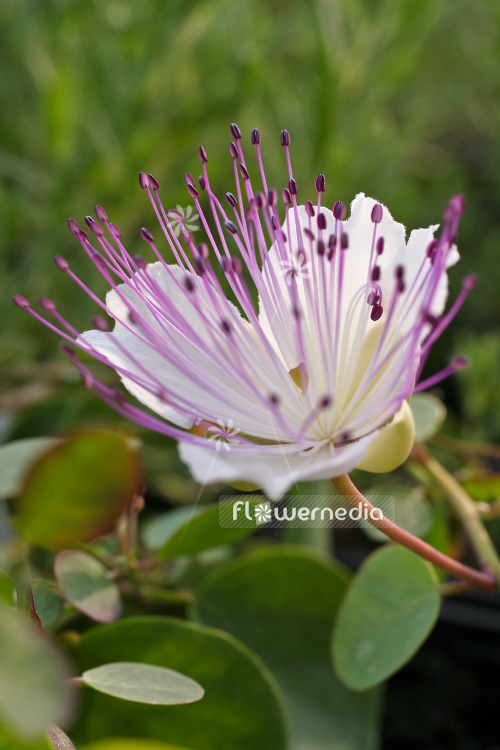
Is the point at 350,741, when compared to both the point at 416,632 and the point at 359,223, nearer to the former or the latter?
the point at 416,632

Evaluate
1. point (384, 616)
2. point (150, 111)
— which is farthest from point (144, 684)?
point (150, 111)

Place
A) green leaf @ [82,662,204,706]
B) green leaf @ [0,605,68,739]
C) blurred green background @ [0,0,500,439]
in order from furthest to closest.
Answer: blurred green background @ [0,0,500,439]
green leaf @ [82,662,204,706]
green leaf @ [0,605,68,739]

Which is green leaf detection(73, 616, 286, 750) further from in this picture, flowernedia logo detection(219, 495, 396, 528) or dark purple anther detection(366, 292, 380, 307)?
dark purple anther detection(366, 292, 380, 307)

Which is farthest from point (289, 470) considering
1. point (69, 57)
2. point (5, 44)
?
point (5, 44)

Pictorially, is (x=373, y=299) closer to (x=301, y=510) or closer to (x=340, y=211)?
(x=340, y=211)

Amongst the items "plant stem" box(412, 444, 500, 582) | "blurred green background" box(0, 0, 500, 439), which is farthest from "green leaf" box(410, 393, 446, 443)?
"blurred green background" box(0, 0, 500, 439)

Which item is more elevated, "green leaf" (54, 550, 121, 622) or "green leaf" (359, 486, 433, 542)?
"green leaf" (54, 550, 121, 622)
